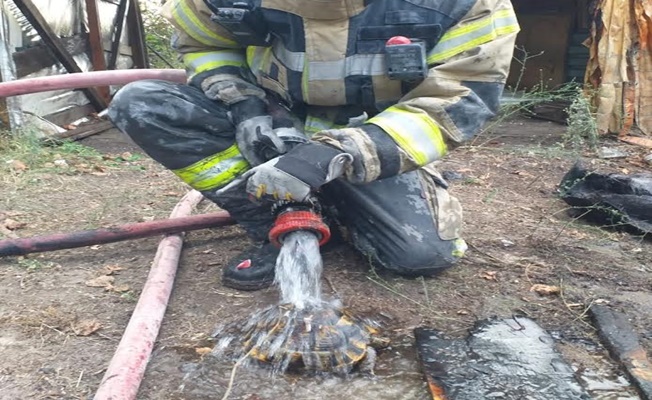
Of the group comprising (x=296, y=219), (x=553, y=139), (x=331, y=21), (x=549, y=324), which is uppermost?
(x=331, y=21)

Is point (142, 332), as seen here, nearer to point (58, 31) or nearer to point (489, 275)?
point (489, 275)

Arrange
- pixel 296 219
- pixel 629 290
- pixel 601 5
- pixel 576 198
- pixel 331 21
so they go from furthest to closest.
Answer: pixel 601 5
pixel 576 198
pixel 629 290
pixel 331 21
pixel 296 219

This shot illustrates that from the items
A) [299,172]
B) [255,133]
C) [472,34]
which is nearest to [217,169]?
[255,133]

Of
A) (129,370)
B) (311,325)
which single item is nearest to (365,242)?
(311,325)

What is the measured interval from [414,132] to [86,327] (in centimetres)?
121

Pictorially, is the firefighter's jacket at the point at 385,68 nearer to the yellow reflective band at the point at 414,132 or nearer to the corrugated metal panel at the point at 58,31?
the yellow reflective band at the point at 414,132

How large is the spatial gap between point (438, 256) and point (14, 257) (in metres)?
1.67

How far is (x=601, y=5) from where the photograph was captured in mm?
5574

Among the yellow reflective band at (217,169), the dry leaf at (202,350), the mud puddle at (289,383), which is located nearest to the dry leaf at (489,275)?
the mud puddle at (289,383)

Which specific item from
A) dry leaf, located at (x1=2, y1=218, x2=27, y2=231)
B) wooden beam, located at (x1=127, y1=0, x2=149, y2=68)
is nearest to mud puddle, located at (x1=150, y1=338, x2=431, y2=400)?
dry leaf, located at (x1=2, y1=218, x2=27, y2=231)

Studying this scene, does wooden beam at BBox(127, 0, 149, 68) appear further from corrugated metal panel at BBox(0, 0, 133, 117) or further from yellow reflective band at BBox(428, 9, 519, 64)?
yellow reflective band at BBox(428, 9, 519, 64)

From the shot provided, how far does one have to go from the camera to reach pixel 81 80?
3.28 meters

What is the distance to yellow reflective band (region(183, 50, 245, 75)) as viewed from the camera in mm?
2896

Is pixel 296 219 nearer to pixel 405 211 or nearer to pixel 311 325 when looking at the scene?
pixel 311 325
